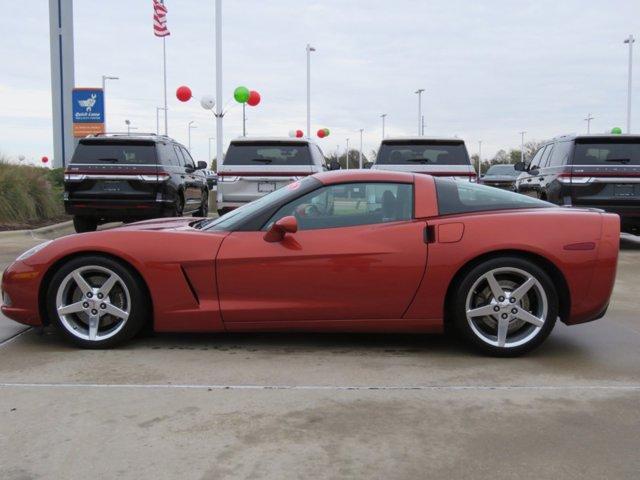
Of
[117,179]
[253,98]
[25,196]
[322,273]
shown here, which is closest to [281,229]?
[322,273]

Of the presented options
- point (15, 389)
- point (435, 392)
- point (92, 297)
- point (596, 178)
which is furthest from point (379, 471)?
point (596, 178)

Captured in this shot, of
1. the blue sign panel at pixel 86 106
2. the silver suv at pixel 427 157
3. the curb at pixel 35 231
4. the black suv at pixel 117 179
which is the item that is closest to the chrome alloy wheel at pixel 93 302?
the black suv at pixel 117 179

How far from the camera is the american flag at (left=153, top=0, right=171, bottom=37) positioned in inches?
1114

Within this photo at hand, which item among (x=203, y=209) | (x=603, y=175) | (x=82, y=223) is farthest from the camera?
(x=203, y=209)

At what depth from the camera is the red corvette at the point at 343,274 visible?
450cm

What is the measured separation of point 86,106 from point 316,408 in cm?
2148

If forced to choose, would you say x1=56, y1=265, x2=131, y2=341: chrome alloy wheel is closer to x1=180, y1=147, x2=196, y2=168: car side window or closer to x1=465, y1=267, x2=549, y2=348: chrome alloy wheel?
x1=465, y1=267, x2=549, y2=348: chrome alloy wheel

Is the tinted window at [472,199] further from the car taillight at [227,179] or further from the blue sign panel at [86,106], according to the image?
the blue sign panel at [86,106]

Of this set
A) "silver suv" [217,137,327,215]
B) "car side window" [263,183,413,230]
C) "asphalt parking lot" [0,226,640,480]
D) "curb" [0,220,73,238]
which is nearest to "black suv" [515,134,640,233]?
"silver suv" [217,137,327,215]

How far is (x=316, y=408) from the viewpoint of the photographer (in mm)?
3590

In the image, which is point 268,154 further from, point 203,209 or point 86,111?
point 86,111

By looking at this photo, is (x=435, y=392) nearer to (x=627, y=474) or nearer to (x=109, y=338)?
(x=627, y=474)

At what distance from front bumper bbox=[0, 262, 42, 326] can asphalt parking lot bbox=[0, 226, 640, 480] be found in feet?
0.80

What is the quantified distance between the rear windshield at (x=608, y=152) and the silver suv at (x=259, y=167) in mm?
4119
